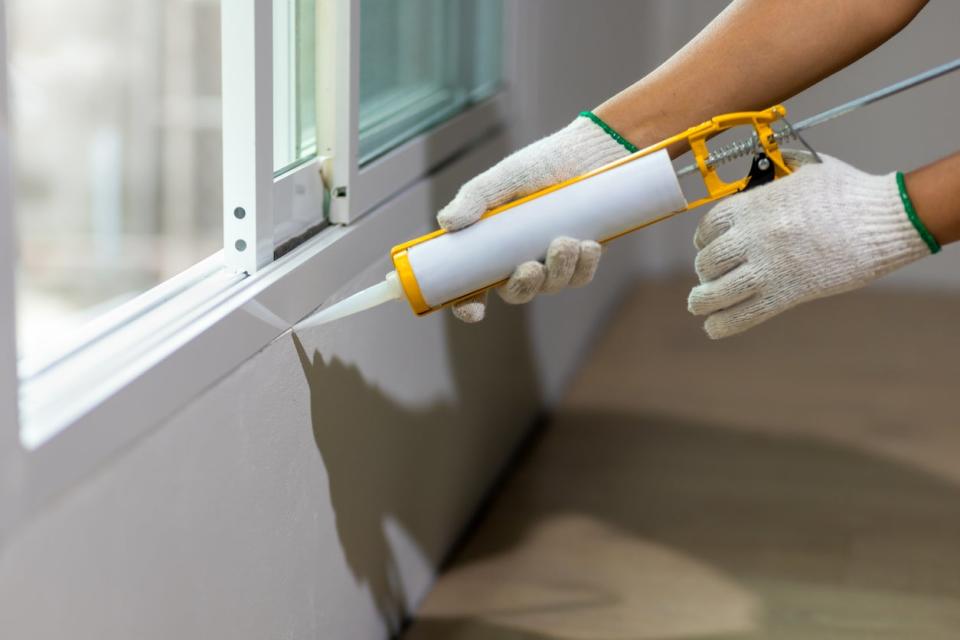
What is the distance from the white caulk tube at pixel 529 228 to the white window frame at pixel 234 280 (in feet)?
0.45

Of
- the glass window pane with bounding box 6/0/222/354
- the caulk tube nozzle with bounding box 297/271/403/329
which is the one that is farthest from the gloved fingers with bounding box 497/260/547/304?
the glass window pane with bounding box 6/0/222/354

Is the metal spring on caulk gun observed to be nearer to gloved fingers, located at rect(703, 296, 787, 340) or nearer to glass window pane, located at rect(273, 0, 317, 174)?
gloved fingers, located at rect(703, 296, 787, 340)

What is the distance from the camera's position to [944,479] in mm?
2018

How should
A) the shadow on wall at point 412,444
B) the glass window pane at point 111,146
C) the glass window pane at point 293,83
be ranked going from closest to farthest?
1. the glass window pane at point 293,83
2. the shadow on wall at point 412,444
3. the glass window pane at point 111,146

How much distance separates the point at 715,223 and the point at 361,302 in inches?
14.5

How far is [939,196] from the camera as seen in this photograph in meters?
1.14

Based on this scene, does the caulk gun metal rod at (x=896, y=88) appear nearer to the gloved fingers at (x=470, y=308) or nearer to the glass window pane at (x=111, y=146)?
the gloved fingers at (x=470, y=308)

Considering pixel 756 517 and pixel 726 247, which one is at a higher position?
pixel 726 247

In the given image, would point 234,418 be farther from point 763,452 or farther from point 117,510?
point 763,452

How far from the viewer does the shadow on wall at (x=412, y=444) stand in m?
1.34

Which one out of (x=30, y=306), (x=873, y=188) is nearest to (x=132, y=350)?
(x=873, y=188)

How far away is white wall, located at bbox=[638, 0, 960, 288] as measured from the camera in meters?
3.09

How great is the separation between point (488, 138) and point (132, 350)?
1063 mm

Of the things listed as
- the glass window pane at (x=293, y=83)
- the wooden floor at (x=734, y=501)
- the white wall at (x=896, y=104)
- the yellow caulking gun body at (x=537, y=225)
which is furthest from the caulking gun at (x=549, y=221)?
the white wall at (x=896, y=104)
